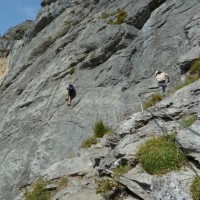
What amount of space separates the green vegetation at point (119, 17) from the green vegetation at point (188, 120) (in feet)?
58.9

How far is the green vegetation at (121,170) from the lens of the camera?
46.8ft

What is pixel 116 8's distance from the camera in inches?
1297

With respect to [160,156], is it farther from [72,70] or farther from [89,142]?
[72,70]

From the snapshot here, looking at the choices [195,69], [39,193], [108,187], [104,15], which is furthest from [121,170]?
[104,15]

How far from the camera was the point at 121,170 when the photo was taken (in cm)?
1448

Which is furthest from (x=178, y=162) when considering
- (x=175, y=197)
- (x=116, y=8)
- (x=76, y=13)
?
(x=76, y=13)

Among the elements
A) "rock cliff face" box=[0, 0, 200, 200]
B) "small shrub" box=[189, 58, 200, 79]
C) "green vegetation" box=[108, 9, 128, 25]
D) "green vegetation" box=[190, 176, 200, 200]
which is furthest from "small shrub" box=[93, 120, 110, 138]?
"green vegetation" box=[108, 9, 128, 25]

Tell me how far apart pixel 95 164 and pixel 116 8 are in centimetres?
1865

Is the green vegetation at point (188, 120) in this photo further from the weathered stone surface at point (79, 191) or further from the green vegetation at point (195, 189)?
the weathered stone surface at point (79, 191)

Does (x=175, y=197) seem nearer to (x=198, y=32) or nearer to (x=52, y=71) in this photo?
(x=198, y=32)

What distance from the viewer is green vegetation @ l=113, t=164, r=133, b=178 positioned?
14.3 meters

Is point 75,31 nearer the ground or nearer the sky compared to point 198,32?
nearer the sky

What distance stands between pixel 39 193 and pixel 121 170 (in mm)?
4292

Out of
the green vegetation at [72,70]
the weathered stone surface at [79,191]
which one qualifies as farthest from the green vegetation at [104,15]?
the weathered stone surface at [79,191]
